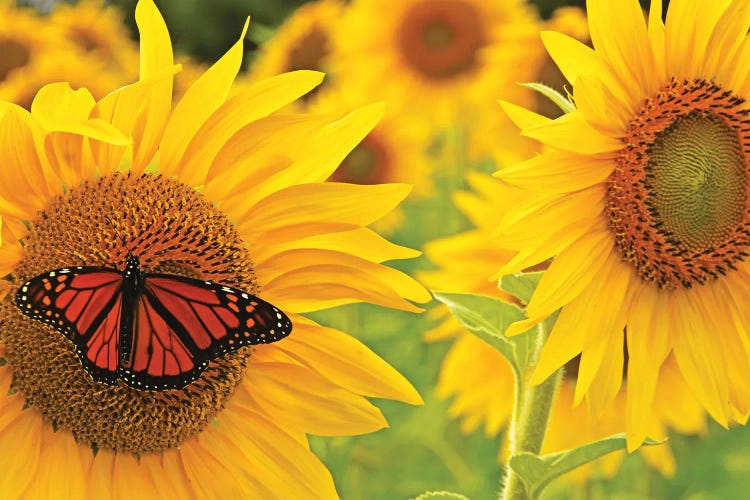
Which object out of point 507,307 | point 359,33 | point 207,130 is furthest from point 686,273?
point 359,33

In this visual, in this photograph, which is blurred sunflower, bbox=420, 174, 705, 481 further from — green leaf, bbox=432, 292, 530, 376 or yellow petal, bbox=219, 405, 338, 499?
yellow petal, bbox=219, 405, 338, 499

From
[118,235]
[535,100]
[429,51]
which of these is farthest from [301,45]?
[118,235]

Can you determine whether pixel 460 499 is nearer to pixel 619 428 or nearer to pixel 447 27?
pixel 619 428

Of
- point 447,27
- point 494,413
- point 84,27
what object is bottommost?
point 494,413

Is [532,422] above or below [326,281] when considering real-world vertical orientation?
below

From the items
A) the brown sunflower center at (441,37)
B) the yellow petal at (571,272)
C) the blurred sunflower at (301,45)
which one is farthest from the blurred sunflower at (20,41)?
the yellow petal at (571,272)

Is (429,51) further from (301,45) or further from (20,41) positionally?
(20,41)

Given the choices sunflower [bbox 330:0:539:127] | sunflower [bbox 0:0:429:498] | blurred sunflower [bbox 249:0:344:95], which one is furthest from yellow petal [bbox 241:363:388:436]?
blurred sunflower [bbox 249:0:344:95]
